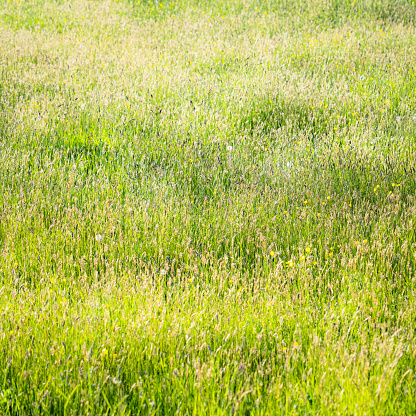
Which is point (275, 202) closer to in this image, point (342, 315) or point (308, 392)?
point (342, 315)

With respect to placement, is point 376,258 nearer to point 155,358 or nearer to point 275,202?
point 275,202

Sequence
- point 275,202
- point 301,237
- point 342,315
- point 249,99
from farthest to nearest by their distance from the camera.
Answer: point 249,99 → point 275,202 → point 301,237 → point 342,315

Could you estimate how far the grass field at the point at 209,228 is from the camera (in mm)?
2043

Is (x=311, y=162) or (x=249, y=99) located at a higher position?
(x=249, y=99)

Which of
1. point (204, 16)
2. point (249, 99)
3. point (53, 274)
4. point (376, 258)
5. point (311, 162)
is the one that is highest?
point (204, 16)

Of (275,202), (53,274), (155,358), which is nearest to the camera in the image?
(155,358)

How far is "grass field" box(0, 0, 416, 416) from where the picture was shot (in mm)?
2043

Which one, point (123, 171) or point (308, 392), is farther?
point (123, 171)

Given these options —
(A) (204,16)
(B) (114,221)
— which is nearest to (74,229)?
(B) (114,221)

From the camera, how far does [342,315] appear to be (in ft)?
8.00

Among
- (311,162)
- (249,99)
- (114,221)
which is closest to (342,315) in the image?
(114,221)

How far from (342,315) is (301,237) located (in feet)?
3.15

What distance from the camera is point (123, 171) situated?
4227 millimetres

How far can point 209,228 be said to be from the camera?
11.3ft
